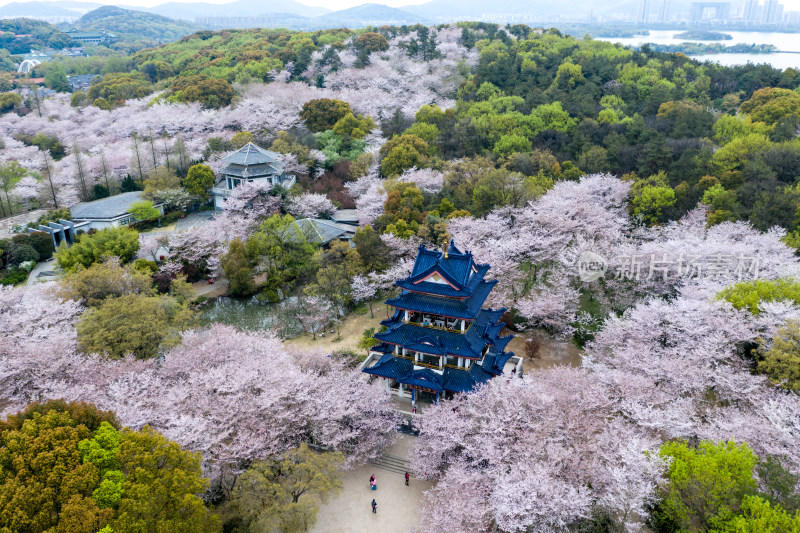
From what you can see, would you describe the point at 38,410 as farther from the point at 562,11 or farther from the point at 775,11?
the point at 562,11

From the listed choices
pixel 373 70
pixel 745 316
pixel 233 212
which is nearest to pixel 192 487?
pixel 745 316

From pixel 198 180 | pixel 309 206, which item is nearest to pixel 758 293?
pixel 309 206

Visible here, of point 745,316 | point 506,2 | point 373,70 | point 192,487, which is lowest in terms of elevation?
point 192,487

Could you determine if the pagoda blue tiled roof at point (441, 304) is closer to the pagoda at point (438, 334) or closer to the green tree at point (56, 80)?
the pagoda at point (438, 334)

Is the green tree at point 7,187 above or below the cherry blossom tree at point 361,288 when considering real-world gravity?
above

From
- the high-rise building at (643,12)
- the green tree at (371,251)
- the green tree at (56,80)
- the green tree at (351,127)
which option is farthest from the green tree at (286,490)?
the high-rise building at (643,12)

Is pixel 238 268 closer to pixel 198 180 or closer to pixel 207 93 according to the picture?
pixel 198 180

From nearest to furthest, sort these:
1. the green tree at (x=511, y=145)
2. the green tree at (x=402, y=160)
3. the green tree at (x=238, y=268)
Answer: the green tree at (x=238, y=268) < the green tree at (x=402, y=160) < the green tree at (x=511, y=145)
